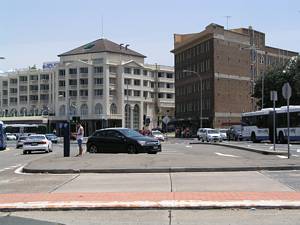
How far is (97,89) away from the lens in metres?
139

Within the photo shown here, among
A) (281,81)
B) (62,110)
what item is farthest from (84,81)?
(281,81)

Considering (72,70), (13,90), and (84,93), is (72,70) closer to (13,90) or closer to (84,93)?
(84,93)

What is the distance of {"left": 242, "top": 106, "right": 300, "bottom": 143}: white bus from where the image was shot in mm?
45625

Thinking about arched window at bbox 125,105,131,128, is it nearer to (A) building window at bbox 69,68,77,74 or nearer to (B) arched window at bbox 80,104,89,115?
(B) arched window at bbox 80,104,89,115

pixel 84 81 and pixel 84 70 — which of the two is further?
pixel 84 81

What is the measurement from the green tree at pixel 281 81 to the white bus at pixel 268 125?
2658 cm

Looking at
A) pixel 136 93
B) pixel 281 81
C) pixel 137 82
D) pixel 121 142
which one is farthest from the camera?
pixel 137 82

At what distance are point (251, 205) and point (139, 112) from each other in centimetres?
13645

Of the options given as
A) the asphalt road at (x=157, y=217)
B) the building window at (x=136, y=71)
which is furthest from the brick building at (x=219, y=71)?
the asphalt road at (x=157, y=217)

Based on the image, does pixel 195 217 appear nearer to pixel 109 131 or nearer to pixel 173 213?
pixel 173 213

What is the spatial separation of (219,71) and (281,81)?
2146cm

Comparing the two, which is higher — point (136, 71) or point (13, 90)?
point (136, 71)

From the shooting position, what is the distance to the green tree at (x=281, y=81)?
82.4m

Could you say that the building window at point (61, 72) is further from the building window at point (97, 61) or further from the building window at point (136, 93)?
the building window at point (136, 93)
